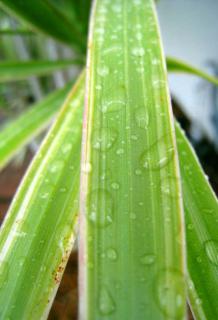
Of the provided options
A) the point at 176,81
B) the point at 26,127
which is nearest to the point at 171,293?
the point at 26,127

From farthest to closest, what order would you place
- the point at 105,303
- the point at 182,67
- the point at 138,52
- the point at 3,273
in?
1. the point at 182,67
2. the point at 138,52
3. the point at 3,273
4. the point at 105,303

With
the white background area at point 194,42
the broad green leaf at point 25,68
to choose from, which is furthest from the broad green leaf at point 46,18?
the white background area at point 194,42

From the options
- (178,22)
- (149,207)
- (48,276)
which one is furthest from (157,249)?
(178,22)

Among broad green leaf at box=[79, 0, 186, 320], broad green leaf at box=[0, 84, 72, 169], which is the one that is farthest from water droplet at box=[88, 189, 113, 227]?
broad green leaf at box=[0, 84, 72, 169]

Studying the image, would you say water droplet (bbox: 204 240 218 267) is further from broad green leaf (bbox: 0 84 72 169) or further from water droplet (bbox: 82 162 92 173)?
broad green leaf (bbox: 0 84 72 169)

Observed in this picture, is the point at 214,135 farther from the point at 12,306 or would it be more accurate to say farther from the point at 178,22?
the point at 12,306

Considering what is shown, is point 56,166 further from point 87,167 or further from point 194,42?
point 194,42
